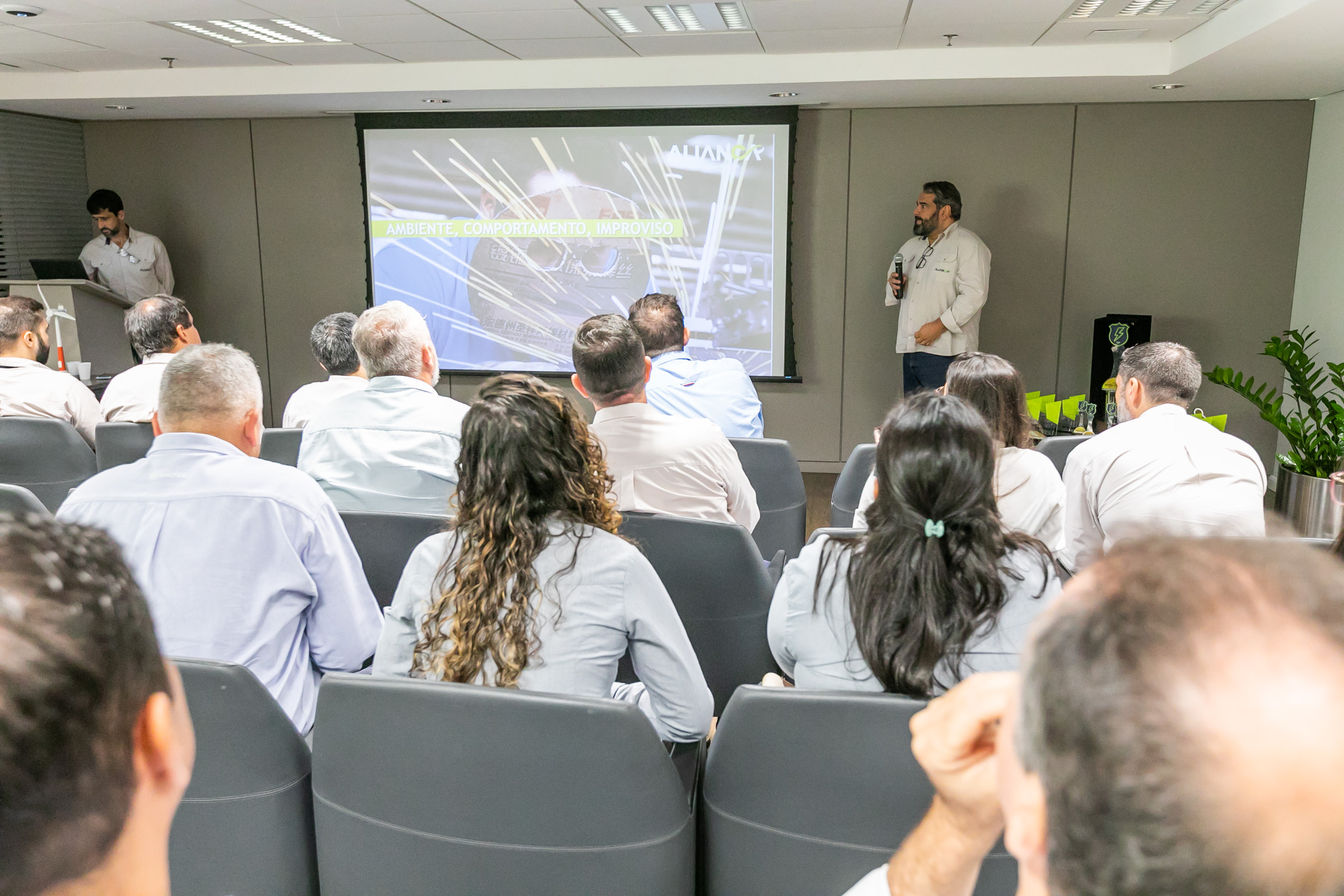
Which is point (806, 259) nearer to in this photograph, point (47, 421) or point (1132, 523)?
point (47, 421)

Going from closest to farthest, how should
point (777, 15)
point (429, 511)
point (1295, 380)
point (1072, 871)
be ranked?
point (1072, 871)
point (429, 511)
point (777, 15)
point (1295, 380)

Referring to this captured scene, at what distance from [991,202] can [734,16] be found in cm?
265

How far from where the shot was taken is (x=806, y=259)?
6.41 m

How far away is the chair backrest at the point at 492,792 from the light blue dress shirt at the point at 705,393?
2169 mm

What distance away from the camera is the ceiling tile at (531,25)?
13.9 ft

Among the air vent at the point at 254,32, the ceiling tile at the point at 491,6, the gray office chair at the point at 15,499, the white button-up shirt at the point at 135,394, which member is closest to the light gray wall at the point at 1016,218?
the air vent at the point at 254,32

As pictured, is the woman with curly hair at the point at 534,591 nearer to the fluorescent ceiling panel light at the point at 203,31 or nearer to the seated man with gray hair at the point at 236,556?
the seated man with gray hair at the point at 236,556

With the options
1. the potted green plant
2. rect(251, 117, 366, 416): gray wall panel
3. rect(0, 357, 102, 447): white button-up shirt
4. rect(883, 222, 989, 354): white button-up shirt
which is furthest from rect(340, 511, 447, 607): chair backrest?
rect(251, 117, 366, 416): gray wall panel

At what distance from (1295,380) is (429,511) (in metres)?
4.66

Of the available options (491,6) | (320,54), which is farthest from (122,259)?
(491,6)

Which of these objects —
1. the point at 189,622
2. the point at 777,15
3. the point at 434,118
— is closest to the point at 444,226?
the point at 434,118

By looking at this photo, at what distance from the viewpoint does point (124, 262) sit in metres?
6.62

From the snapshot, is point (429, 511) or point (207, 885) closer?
point (207, 885)

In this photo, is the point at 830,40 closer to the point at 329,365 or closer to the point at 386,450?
the point at 329,365
